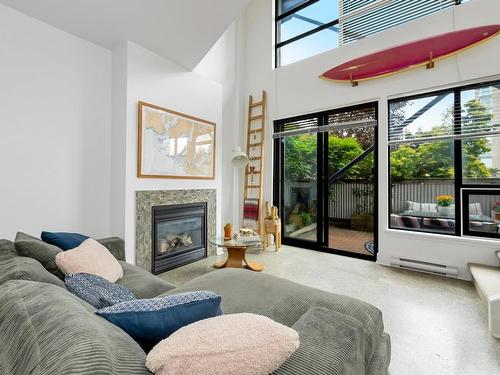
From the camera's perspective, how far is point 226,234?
326cm

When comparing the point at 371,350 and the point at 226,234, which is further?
the point at 226,234

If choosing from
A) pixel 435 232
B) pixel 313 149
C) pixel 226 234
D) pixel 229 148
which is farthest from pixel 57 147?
pixel 435 232

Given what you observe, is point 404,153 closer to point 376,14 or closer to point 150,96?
point 376,14

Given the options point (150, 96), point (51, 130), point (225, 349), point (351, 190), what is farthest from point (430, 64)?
point (51, 130)

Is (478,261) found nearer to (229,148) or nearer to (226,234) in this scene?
(226,234)

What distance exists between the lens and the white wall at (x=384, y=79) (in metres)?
2.96

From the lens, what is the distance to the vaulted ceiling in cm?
236

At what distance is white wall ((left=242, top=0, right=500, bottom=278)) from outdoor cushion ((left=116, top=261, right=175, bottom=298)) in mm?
3043

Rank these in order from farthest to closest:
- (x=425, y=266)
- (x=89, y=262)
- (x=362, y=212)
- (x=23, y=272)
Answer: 1. (x=362, y=212)
2. (x=425, y=266)
3. (x=89, y=262)
4. (x=23, y=272)

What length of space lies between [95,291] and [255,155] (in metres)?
3.94

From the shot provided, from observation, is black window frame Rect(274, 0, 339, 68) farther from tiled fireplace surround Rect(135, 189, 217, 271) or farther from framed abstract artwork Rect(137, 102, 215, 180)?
tiled fireplace surround Rect(135, 189, 217, 271)

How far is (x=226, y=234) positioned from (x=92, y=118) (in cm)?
212

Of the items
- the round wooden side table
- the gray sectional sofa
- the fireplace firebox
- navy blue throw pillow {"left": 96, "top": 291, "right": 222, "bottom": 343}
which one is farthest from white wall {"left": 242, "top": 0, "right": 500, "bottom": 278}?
navy blue throw pillow {"left": 96, "top": 291, "right": 222, "bottom": 343}

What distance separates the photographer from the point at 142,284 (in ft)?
5.84
